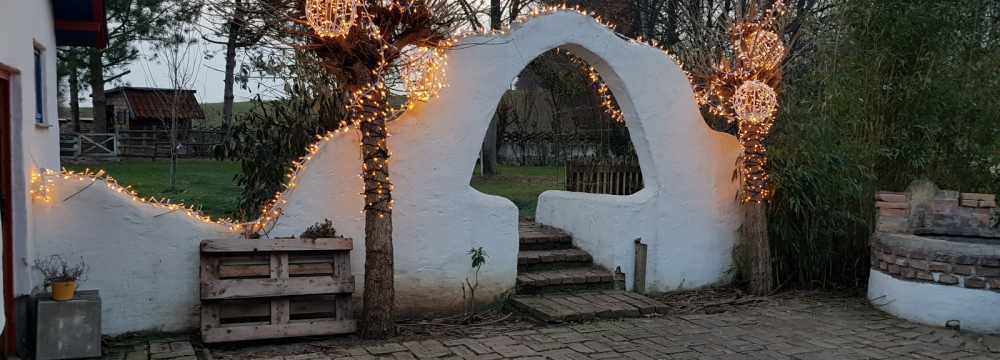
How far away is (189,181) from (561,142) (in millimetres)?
10217

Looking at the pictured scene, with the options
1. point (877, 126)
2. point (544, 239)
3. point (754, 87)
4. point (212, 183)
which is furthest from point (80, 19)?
point (212, 183)

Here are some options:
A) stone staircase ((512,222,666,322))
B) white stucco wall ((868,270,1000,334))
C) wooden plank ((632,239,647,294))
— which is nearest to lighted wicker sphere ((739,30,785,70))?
wooden plank ((632,239,647,294))

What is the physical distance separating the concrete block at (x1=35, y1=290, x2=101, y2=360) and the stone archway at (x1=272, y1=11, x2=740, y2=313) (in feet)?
4.40

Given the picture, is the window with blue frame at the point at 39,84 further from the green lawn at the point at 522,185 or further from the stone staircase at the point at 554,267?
the green lawn at the point at 522,185

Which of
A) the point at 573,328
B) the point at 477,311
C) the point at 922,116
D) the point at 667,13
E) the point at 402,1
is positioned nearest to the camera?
the point at 402,1

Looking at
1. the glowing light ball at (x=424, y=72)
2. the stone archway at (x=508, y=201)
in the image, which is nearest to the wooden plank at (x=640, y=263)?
the stone archway at (x=508, y=201)

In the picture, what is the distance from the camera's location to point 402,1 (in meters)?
4.90

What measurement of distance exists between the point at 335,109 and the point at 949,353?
5.40 metres

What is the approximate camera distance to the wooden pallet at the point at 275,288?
15.6 feet

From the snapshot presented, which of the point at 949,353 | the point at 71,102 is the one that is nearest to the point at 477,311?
the point at 949,353

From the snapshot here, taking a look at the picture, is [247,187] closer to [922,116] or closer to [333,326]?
[333,326]

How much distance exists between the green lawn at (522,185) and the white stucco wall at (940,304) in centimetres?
512

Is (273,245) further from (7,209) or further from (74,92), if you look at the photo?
(74,92)

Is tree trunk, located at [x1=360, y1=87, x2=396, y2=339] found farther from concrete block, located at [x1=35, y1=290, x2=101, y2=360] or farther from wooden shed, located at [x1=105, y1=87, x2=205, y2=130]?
wooden shed, located at [x1=105, y1=87, x2=205, y2=130]
